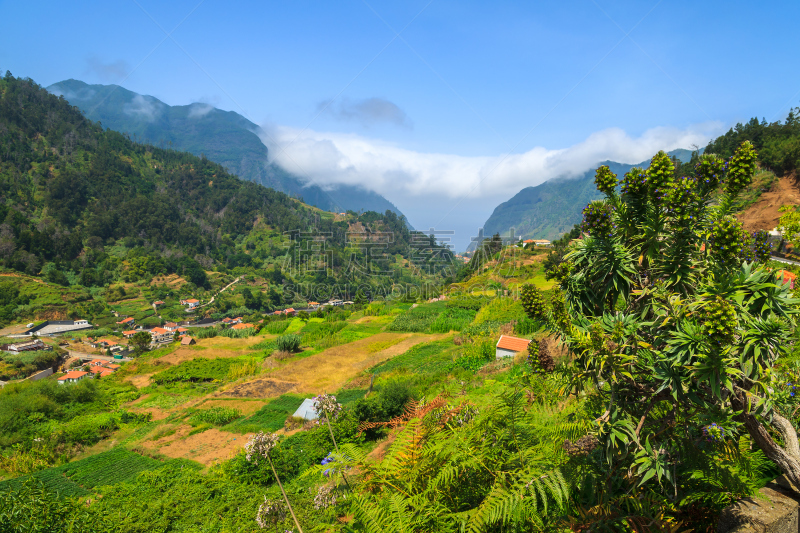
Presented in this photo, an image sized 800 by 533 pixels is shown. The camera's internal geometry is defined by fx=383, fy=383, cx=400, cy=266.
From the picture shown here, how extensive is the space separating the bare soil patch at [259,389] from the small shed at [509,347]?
10.7 m

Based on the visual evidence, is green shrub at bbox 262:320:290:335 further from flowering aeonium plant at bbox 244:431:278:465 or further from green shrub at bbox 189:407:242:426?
flowering aeonium plant at bbox 244:431:278:465

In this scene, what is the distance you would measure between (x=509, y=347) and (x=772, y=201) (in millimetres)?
36814

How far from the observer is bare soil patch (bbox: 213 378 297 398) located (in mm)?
19328

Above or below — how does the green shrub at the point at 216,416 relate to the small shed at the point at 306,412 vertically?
below

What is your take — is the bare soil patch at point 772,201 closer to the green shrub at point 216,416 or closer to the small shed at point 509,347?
the small shed at point 509,347

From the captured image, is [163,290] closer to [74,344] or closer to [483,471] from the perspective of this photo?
[74,344]

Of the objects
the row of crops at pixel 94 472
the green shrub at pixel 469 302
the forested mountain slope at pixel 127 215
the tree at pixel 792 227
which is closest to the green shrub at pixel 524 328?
the tree at pixel 792 227

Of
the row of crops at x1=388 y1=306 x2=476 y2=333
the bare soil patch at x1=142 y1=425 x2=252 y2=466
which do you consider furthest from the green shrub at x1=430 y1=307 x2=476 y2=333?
the bare soil patch at x1=142 y1=425 x2=252 y2=466

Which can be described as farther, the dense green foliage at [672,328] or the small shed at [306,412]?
the small shed at [306,412]

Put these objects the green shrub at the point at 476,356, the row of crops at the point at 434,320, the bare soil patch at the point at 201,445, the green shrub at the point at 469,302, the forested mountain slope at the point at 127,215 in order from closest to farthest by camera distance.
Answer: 1. the bare soil patch at the point at 201,445
2. the green shrub at the point at 476,356
3. the row of crops at the point at 434,320
4. the green shrub at the point at 469,302
5. the forested mountain slope at the point at 127,215

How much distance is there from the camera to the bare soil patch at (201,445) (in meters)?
11.8

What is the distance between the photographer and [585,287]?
8.55 ft

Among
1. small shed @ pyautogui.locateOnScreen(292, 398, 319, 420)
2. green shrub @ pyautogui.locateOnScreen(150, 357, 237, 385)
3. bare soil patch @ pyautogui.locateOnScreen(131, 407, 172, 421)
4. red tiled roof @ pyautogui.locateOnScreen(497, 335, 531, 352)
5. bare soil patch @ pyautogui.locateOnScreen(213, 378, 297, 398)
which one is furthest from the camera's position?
green shrub @ pyautogui.locateOnScreen(150, 357, 237, 385)

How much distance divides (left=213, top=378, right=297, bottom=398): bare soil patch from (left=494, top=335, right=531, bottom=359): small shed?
10704 mm
